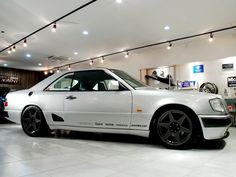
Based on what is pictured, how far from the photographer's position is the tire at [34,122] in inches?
141

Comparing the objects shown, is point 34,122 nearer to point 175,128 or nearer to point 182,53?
point 175,128

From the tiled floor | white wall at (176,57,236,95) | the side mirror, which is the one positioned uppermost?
white wall at (176,57,236,95)

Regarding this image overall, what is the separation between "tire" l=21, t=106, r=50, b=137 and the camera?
3588 millimetres

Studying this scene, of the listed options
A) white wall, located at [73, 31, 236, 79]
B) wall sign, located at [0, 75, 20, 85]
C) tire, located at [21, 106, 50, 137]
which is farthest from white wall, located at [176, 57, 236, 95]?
wall sign, located at [0, 75, 20, 85]

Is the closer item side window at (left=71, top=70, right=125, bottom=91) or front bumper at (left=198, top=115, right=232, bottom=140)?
front bumper at (left=198, top=115, right=232, bottom=140)

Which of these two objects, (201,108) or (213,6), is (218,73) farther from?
(201,108)

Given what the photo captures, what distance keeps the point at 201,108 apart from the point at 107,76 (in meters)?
1.52

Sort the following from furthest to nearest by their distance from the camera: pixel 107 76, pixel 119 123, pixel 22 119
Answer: pixel 22 119, pixel 107 76, pixel 119 123

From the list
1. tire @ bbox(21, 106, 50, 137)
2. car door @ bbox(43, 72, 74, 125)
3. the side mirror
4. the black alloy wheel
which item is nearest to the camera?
the black alloy wheel

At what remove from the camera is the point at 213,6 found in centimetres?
431

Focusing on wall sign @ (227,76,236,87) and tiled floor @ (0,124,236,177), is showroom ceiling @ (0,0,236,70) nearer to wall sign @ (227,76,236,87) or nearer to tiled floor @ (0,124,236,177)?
wall sign @ (227,76,236,87)

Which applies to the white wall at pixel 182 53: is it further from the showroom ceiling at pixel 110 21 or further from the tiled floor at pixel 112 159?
the tiled floor at pixel 112 159

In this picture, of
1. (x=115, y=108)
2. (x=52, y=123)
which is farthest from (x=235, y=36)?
(x=52, y=123)

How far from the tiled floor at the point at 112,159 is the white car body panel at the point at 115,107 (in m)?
0.27
